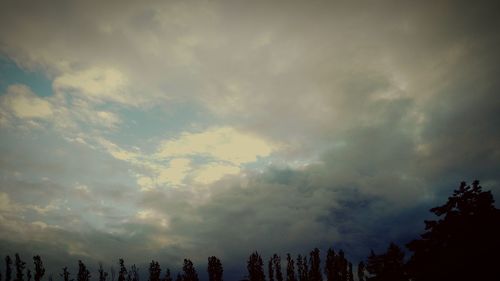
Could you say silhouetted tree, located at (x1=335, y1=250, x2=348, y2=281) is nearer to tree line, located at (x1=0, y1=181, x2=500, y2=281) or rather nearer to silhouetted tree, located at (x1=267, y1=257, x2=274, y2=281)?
silhouetted tree, located at (x1=267, y1=257, x2=274, y2=281)

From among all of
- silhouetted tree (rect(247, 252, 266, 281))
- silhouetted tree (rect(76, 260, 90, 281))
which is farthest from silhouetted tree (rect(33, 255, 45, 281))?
silhouetted tree (rect(247, 252, 266, 281))

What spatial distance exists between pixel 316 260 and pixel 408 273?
115 metres

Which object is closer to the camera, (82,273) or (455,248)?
(455,248)

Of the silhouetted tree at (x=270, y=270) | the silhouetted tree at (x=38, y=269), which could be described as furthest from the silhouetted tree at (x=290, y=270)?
the silhouetted tree at (x=38, y=269)

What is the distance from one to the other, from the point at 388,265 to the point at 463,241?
9.87 ft

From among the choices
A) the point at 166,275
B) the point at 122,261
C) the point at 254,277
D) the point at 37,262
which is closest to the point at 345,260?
the point at 254,277

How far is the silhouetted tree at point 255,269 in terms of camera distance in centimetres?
10660

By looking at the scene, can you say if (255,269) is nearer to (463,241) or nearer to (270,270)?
(270,270)

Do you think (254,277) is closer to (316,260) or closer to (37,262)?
(316,260)

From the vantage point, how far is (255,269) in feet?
363

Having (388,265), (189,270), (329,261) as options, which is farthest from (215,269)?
(388,265)

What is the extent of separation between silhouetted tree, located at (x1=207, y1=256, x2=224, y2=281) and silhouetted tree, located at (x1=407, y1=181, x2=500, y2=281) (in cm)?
10877

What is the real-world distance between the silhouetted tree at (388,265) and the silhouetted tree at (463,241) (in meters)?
0.82

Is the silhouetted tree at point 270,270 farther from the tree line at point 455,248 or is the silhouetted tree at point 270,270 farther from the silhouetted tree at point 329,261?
the tree line at point 455,248
